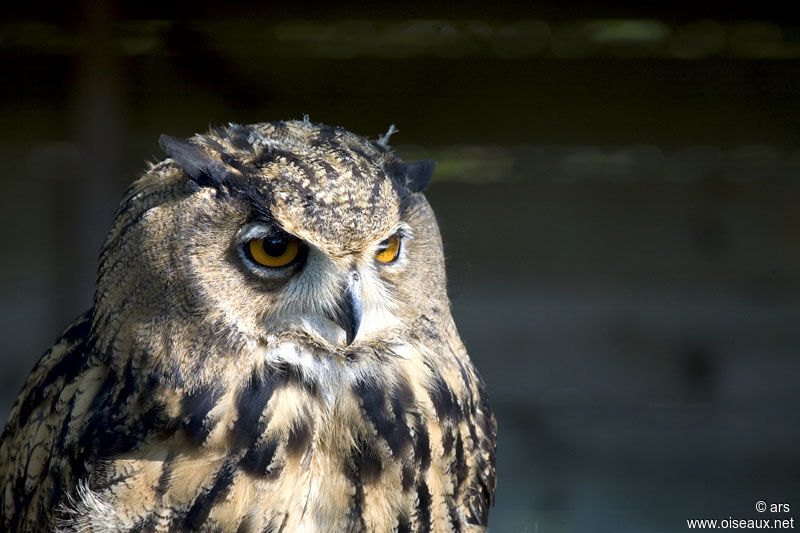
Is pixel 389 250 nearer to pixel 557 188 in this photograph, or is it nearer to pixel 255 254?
pixel 255 254

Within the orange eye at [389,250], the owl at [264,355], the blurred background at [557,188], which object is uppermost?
the blurred background at [557,188]

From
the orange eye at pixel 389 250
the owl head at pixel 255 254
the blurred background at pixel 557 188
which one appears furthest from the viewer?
the blurred background at pixel 557 188

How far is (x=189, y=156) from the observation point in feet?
3.92

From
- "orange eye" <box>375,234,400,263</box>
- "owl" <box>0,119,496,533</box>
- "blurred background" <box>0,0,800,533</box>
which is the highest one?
"blurred background" <box>0,0,800,533</box>

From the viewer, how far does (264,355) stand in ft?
4.06

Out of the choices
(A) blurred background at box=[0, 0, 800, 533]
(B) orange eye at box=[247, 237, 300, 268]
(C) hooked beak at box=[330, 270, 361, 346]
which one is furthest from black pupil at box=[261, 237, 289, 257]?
(A) blurred background at box=[0, 0, 800, 533]

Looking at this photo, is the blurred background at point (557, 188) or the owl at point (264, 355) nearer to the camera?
the owl at point (264, 355)

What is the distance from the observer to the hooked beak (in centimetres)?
121

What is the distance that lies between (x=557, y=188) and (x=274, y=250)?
5.24 ft

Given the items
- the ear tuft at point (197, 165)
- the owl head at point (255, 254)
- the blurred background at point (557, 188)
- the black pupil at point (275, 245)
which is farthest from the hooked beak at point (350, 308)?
the blurred background at point (557, 188)

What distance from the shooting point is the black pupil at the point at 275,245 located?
118cm

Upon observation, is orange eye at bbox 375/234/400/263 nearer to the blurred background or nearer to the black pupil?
the black pupil

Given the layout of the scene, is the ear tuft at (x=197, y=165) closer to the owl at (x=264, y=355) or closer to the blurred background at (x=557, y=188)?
the owl at (x=264, y=355)

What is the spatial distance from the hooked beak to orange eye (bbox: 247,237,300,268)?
3.5 inches
